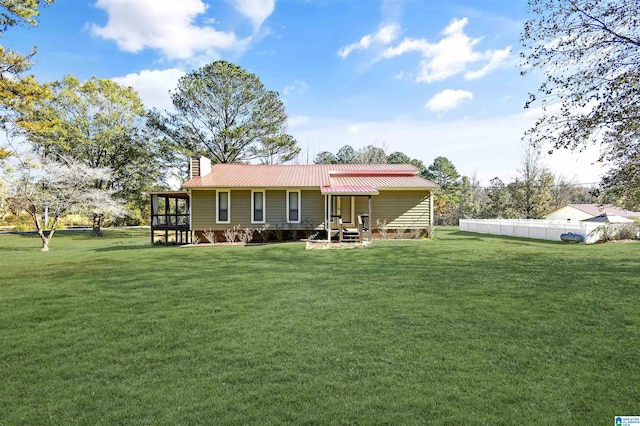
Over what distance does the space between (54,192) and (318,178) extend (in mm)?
15800

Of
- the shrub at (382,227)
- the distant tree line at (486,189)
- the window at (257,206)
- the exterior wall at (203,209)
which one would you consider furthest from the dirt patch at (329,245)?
the distant tree line at (486,189)

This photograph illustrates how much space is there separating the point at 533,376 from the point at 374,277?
4.56 metres

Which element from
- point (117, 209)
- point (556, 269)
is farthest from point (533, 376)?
point (117, 209)

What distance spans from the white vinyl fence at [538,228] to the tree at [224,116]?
58.5 feet

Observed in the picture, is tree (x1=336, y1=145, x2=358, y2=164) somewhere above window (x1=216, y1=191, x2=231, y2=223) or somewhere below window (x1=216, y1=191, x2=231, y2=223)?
above

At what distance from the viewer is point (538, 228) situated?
67.3 feet

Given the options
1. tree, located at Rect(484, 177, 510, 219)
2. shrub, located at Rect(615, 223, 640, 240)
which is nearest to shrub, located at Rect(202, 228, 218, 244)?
shrub, located at Rect(615, 223, 640, 240)

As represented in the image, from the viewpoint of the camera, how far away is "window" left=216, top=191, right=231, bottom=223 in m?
17.6

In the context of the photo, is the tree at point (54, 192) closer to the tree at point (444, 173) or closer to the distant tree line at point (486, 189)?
the distant tree line at point (486, 189)

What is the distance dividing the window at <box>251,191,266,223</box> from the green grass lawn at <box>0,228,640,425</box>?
9483mm

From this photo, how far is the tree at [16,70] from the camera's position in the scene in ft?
39.7

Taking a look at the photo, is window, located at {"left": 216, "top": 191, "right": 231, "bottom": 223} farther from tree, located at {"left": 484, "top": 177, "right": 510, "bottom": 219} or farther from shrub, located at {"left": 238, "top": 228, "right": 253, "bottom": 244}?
tree, located at {"left": 484, "top": 177, "right": 510, "bottom": 219}

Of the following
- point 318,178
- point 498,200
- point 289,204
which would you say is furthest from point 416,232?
point 498,200

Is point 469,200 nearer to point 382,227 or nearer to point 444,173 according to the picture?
point 444,173
